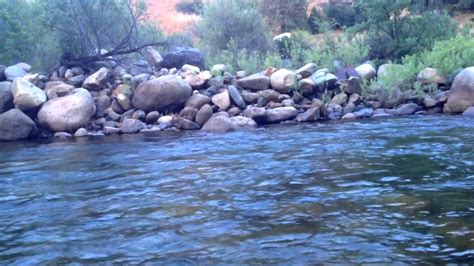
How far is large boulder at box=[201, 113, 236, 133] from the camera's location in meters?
15.5

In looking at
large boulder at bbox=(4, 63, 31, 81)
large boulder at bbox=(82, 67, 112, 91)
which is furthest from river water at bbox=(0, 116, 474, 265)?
large boulder at bbox=(4, 63, 31, 81)

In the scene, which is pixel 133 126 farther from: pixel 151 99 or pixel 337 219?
pixel 337 219

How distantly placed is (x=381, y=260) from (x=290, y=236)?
1024 millimetres

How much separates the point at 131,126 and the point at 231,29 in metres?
9.09

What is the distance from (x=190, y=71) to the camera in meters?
19.6

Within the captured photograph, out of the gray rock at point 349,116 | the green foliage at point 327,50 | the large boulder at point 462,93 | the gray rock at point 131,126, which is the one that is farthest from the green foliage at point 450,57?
the gray rock at point 131,126

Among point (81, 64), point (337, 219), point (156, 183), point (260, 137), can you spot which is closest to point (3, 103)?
point (81, 64)

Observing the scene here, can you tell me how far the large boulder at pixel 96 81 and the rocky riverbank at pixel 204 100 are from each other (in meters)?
0.03

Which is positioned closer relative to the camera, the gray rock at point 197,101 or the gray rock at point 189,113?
the gray rock at point 189,113

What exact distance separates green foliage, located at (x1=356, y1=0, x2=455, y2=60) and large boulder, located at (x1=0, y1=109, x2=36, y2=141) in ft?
37.9

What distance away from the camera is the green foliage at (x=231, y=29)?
2428cm

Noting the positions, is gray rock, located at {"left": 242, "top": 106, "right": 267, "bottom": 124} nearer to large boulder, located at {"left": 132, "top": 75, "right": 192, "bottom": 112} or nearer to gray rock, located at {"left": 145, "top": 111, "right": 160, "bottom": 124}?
large boulder, located at {"left": 132, "top": 75, "right": 192, "bottom": 112}

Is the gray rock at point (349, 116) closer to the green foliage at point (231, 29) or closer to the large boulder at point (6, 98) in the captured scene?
the green foliage at point (231, 29)

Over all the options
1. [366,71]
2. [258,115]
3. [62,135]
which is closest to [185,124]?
[258,115]
